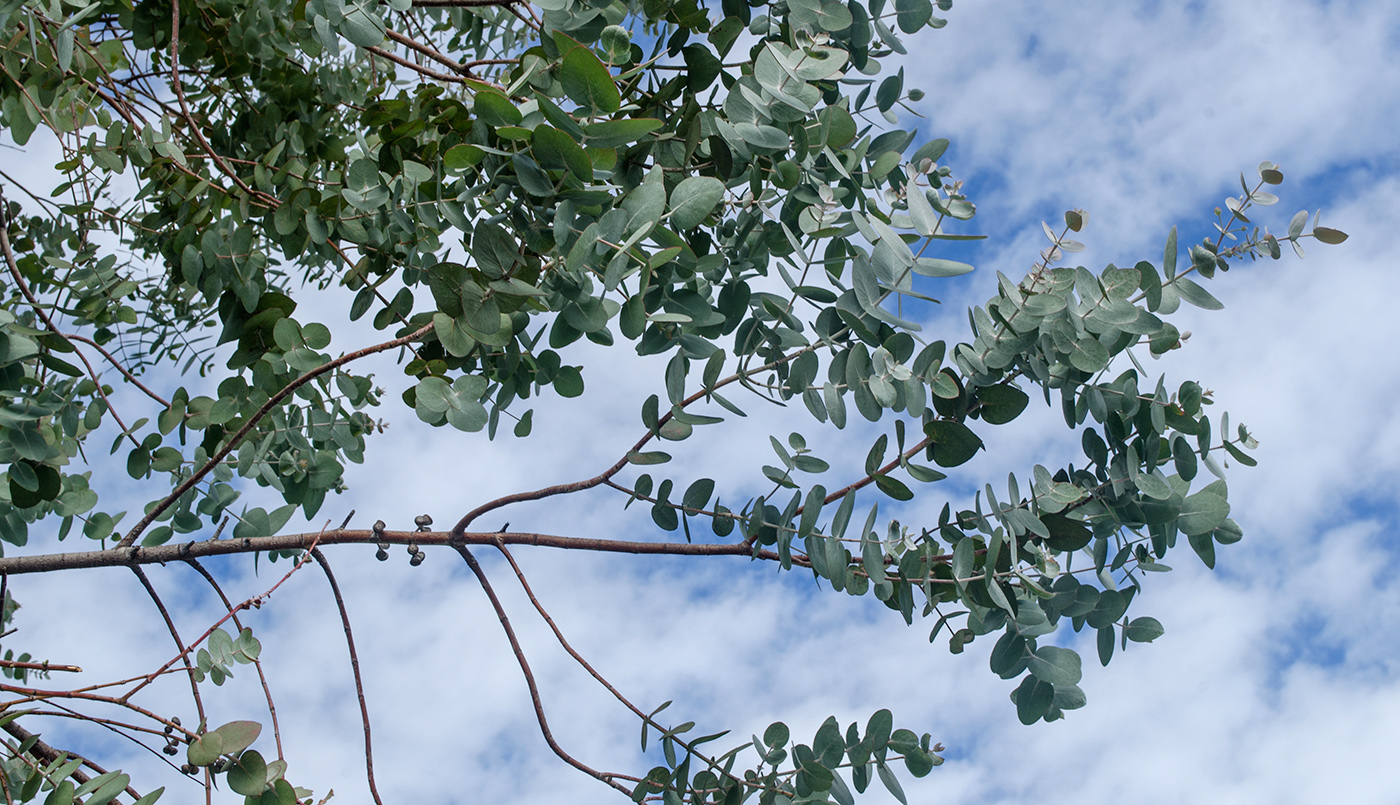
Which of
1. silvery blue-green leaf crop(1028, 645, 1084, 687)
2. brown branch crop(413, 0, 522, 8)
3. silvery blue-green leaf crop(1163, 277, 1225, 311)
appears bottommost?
silvery blue-green leaf crop(1028, 645, 1084, 687)

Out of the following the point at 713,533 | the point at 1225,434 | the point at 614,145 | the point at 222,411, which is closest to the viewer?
the point at 614,145

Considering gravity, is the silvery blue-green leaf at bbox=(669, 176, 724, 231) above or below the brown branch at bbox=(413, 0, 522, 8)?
below

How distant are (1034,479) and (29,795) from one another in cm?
115

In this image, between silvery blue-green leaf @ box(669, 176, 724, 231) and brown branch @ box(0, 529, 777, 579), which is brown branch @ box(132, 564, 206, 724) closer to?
brown branch @ box(0, 529, 777, 579)

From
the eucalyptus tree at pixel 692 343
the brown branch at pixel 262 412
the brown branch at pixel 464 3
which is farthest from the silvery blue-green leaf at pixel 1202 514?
the brown branch at pixel 464 3

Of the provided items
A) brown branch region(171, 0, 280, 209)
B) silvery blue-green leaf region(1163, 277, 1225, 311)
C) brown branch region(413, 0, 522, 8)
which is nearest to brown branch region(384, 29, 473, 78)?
brown branch region(413, 0, 522, 8)

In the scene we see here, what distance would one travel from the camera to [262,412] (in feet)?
3.53

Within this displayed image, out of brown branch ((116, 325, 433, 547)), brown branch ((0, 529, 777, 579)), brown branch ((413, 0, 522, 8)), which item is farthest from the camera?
brown branch ((413, 0, 522, 8))

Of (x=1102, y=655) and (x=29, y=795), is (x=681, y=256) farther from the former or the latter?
(x=29, y=795)

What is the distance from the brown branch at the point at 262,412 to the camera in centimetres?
104

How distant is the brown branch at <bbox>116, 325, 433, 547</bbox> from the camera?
3.42 ft

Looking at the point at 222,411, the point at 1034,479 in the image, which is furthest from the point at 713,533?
the point at 222,411

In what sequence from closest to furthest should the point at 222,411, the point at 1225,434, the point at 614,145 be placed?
the point at 614,145
the point at 1225,434
the point at 222,411

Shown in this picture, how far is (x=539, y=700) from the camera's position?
4.01 feet
